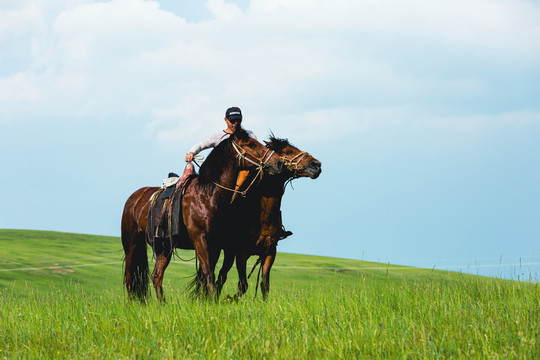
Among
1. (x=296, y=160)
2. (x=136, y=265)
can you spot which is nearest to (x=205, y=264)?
(x=296, y=160)

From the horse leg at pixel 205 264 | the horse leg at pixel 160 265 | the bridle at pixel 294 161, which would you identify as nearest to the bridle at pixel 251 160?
the bridle at pixel 294 161

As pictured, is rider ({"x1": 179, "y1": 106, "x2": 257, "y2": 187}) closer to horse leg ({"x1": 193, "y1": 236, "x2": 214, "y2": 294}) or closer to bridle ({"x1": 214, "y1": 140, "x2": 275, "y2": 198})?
bridle ({"x1": 214, "y1": 140, "x2": 275, "y2": 198})

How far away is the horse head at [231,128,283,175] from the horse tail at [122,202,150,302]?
3.48 m

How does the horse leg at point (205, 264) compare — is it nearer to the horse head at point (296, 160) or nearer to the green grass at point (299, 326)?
the green grass at point (299, 326)

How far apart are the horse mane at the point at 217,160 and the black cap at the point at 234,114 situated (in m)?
0.44

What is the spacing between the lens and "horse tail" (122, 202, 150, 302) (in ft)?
33.4

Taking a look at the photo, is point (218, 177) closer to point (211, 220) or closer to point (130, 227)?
point (211, 220)

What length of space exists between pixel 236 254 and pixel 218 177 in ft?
4.26

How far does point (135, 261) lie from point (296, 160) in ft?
14.8

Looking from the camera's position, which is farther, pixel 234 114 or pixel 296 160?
pixel 234 114

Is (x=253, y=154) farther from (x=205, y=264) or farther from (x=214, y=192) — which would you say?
(x=205, y=264)

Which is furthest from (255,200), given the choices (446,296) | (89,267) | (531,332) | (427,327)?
(89,267)

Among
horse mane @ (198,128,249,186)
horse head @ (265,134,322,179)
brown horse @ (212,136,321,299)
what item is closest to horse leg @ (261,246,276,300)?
brown horse @ (212,136,321,299)

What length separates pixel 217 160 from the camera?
8.03 meters
